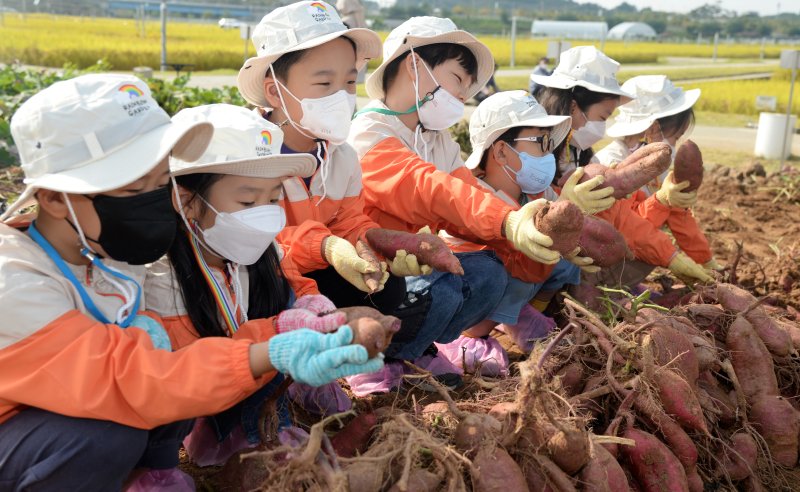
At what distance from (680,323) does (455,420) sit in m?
1.06

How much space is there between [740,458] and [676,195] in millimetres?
1655

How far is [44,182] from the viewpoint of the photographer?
1.69 m

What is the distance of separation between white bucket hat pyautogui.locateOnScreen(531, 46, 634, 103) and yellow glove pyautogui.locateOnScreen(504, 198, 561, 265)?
1.39m

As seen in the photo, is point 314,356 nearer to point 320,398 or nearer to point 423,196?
point 320,398

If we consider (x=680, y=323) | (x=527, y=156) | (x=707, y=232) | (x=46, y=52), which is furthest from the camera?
(x=46, y=52)

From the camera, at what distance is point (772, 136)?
1045 cm

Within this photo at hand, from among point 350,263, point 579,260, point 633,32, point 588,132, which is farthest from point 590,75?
point 633,32

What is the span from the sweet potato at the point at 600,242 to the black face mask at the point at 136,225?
1662 mm

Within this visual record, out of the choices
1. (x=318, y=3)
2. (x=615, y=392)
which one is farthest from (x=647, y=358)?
(x=318, y=3)

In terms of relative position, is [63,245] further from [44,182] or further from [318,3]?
[318,3]

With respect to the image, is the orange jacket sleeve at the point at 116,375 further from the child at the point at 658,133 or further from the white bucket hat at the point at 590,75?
the child at the point at 658,133

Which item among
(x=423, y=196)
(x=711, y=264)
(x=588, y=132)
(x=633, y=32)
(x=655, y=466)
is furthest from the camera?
(x=633, y=32)

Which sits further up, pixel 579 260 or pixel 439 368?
pixel 579 260

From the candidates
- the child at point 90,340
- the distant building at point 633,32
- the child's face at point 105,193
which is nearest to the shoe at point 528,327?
the child at point 90,340
